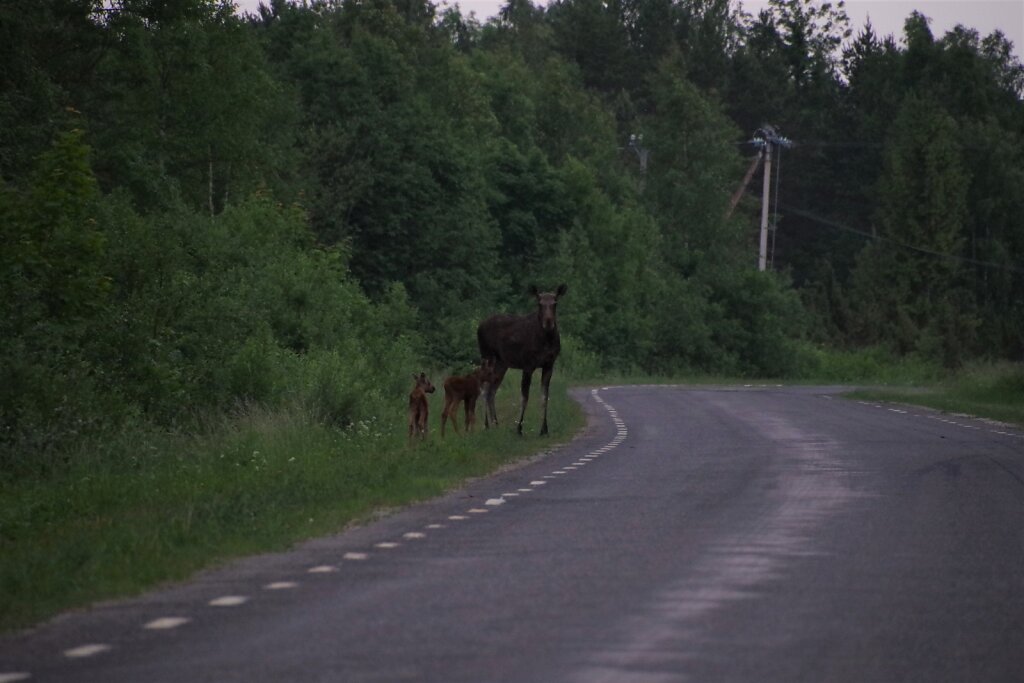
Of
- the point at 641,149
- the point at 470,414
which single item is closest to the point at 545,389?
the point at 470,414

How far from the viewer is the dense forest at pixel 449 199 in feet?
96.0

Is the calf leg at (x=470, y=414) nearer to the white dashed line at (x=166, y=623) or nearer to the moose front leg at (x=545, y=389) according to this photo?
the moose front leg at (x=545, y=389)

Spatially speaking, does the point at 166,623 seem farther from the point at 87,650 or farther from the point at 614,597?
the point at 614,597

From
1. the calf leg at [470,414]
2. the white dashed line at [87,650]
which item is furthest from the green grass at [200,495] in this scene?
the white dashed line at [87,650]

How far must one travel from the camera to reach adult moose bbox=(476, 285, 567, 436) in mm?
30922

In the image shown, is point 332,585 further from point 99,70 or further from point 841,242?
point 841,242

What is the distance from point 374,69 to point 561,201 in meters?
14.7

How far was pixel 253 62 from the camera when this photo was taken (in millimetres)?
55594

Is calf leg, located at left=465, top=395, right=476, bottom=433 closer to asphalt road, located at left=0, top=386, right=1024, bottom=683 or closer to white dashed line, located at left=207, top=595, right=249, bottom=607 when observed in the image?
asphalt road, located at left=0, top=386, right=1024, bottom=683

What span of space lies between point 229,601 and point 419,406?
45.2ft

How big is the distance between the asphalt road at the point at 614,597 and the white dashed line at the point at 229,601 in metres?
0.03

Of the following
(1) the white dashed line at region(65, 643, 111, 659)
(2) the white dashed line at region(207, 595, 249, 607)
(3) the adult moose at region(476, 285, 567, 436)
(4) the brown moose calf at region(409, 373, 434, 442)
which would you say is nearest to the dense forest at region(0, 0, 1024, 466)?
(3) the adult moose at region(476, 285, 567, 436)

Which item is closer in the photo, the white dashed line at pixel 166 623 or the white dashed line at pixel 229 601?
the white dashed line at pixel 166 623

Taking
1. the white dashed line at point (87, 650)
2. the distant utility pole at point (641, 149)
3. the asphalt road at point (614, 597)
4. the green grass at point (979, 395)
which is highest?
the distant utility pole at point (641, 149)
